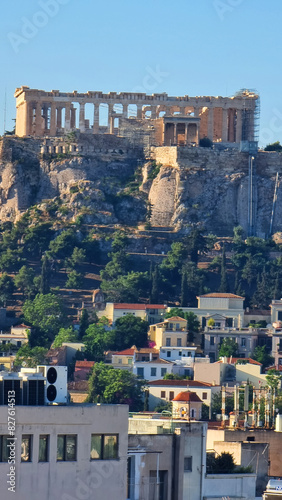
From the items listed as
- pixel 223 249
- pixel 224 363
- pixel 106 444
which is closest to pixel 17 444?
pixel 106 444

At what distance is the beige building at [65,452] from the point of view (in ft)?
101

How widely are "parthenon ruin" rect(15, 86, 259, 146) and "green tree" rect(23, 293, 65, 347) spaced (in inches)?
575

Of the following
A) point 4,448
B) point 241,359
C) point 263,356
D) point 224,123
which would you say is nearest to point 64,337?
point 241,359

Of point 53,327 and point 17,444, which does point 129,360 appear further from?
point 17,444

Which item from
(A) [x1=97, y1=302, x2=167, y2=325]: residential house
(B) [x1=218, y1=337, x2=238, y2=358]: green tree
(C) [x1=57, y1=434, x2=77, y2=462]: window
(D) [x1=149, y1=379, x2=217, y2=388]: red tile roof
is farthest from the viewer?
(A) [x1=97, y1=302, x2=167, y2=325]: residential house

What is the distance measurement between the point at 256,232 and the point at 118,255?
942 centimetres

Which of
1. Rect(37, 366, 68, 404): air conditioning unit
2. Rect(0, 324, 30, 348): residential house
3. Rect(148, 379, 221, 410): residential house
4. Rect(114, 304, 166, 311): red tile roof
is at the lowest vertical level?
Rect(148, 379, 221, 410): residential house

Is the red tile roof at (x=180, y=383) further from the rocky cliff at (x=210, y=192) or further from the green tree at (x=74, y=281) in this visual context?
the rocky cliff at (x=210, y=192)

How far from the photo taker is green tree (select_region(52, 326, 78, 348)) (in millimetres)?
105000

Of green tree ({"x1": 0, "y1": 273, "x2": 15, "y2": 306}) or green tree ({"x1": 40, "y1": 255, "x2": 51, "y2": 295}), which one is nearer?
green tree ({"x1": 40, "y1": 255, "x2": 51, "y2": 295})

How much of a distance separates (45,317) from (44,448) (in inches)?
2997

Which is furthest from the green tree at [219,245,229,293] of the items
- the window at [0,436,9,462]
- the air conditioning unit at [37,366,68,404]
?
the window at [0,436,9,462]

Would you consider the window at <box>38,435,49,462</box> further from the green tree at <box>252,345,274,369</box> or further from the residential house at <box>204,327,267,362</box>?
the residential house at <box>204,327,267,362</box>

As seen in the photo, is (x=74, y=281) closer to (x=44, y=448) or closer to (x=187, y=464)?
(x=187, y=464)
